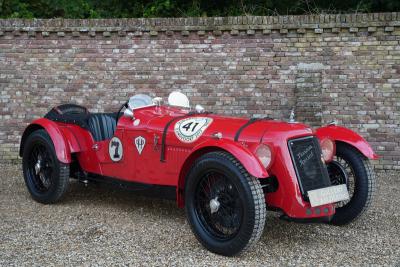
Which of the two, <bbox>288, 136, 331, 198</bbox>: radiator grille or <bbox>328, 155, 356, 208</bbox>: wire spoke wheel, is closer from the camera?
<bbox>288, 136, 331, 198</bbox>: radiator grille

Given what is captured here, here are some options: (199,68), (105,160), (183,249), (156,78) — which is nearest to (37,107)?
(156,78)

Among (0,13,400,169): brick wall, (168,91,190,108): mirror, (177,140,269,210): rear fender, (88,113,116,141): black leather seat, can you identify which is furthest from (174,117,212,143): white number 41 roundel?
(0,13,400,169): brick wall

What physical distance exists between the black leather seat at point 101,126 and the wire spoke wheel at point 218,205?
1.85 meters

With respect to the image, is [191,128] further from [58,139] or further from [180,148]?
[58,139]

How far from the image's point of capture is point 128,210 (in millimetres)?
5957

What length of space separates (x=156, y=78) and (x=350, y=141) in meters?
4.03

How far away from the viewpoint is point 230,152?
4.43 metres

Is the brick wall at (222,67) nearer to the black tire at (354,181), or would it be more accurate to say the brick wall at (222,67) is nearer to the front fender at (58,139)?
the front fender at (58,139)

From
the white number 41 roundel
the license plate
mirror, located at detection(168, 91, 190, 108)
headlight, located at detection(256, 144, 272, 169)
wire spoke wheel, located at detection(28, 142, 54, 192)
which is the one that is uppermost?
mirror, located at detection(168, 91, 190, 108)

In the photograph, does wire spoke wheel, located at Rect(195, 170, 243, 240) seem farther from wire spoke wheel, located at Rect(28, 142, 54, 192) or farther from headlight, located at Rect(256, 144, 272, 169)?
wire spoke wheel, located at Rect(28, 142, 54, 192)

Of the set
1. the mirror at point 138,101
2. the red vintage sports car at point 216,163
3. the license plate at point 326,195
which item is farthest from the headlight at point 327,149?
the mirror at point 138,101

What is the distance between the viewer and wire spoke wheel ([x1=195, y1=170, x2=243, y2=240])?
14.7 feet

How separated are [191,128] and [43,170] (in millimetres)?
2313

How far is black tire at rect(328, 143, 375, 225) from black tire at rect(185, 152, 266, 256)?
140 centimetres
